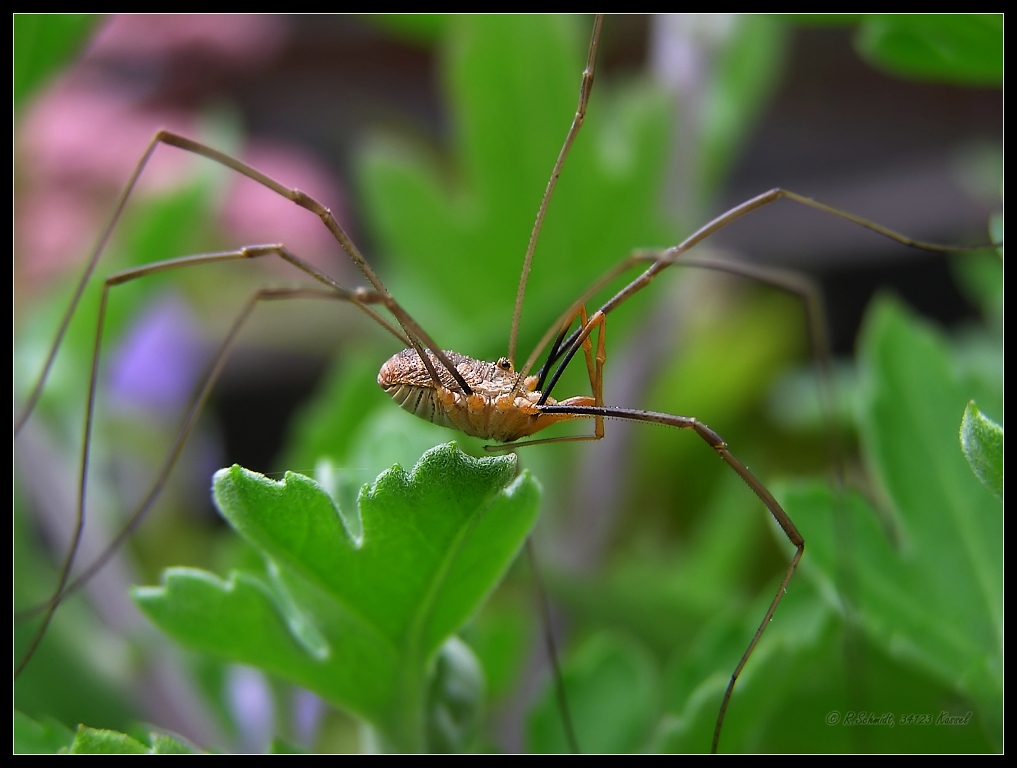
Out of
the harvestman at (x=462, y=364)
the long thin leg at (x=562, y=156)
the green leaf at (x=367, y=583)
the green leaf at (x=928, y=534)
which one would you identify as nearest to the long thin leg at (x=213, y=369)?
the harvestman at (x=462, y=364)

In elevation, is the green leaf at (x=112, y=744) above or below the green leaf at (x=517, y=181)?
below

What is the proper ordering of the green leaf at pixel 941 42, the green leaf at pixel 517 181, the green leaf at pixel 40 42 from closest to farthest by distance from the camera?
the green leaf at pixel 941 42 → the green leaf at pixel 40 42 → the green leaf at pixel 517 181

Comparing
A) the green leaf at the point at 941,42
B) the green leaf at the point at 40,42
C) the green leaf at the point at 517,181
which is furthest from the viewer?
the green leaf at the point at 517,181

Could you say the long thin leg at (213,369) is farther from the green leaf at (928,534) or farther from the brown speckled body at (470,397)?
the green leaf at (928,534)

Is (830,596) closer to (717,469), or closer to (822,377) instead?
(822,377)

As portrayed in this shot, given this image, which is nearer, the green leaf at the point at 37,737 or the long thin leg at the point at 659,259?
the green leaf at the point at 37,737

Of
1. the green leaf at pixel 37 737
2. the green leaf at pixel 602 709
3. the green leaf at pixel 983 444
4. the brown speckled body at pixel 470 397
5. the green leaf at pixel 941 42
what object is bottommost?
the green leaf at pixel 602 709

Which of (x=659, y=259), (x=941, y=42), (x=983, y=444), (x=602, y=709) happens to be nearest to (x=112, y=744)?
(x=602, y=709)
